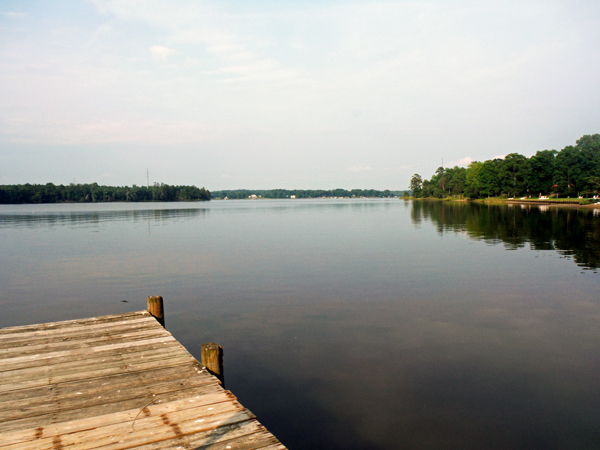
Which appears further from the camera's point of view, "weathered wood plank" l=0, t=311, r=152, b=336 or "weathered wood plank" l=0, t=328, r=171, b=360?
"weathered wood plank" l=0, t=311, r=152, b=336

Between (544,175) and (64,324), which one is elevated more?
(544,175)

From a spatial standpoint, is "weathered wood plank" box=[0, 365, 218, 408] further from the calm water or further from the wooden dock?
the calm water

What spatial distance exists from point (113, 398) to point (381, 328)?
7705 millimetres

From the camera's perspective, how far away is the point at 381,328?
1172 cm

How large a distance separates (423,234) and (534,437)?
3093cm

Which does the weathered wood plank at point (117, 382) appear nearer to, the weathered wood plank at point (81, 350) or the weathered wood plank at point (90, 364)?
the weathered wood plank at point (90, 364)

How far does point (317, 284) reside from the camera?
17359 mm

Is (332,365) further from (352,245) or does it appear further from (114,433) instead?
(352,245)

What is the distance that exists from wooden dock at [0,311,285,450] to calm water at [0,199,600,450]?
1869 millimetres

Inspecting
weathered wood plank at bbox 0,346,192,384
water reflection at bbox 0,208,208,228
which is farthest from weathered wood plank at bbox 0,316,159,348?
water reflection at bbox 0,208,208,228

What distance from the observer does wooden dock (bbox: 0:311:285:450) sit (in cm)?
501

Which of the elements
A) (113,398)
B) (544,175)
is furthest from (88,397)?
(544,175)

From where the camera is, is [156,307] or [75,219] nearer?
[156,307]

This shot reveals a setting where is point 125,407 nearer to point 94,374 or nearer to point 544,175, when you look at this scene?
point 94,374
